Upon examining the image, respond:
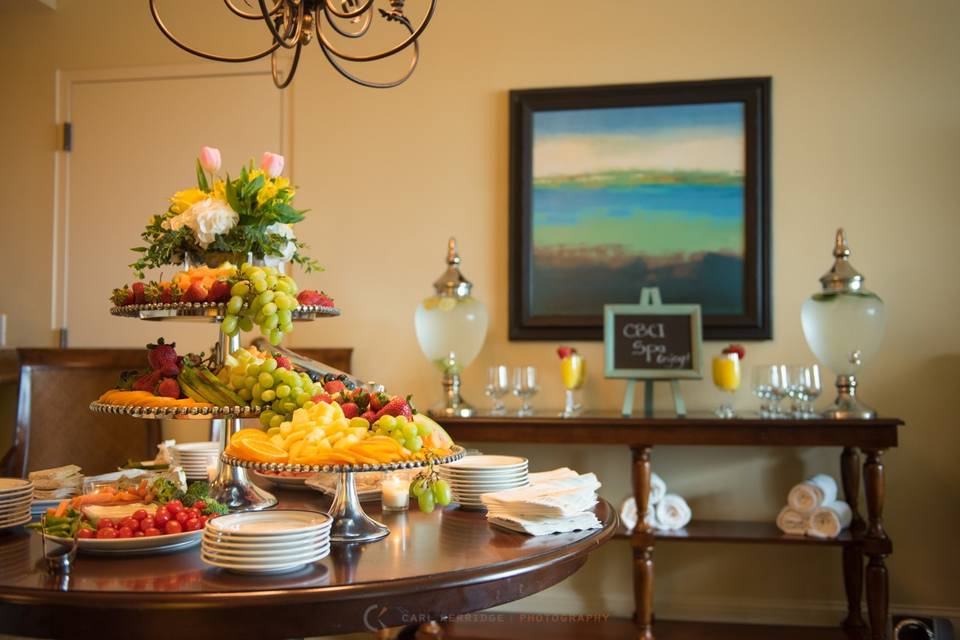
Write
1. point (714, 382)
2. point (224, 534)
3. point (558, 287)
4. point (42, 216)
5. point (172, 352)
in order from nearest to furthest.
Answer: point (224, 534) < point (172, 352) < point (714, 382) < point (558, 287) < point (42, 216)

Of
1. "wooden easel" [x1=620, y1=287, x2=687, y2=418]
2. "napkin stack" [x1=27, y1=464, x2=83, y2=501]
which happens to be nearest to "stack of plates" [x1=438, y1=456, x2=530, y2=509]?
"napkin stack" [x1=27, y1=464, x2=83, y2=501]

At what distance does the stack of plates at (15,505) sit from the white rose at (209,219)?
1.89 feet

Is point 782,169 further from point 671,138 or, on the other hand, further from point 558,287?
point 558,287

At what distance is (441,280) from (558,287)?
490 millimetres

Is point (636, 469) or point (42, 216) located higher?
point (42, 216)

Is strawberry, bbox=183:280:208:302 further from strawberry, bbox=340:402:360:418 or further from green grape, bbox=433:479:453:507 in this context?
green grape, bbox=433:479:453:507

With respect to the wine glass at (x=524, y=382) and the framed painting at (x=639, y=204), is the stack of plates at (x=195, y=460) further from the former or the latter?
the framed painting at (x=639, y=204)

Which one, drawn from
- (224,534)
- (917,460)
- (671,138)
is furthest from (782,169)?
(224,534)

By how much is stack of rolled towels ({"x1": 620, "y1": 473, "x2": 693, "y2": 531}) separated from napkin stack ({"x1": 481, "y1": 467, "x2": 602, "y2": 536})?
1646 millimetres

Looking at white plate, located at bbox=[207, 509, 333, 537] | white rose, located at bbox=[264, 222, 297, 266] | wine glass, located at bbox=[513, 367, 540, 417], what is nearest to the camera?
white plate, located at bbox=[207, 509, 333, 537]

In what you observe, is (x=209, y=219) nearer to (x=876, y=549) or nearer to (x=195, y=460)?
(x=195, y=460)

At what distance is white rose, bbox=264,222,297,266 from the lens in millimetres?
1901

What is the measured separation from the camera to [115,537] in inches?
55.6

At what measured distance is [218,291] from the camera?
169cm
